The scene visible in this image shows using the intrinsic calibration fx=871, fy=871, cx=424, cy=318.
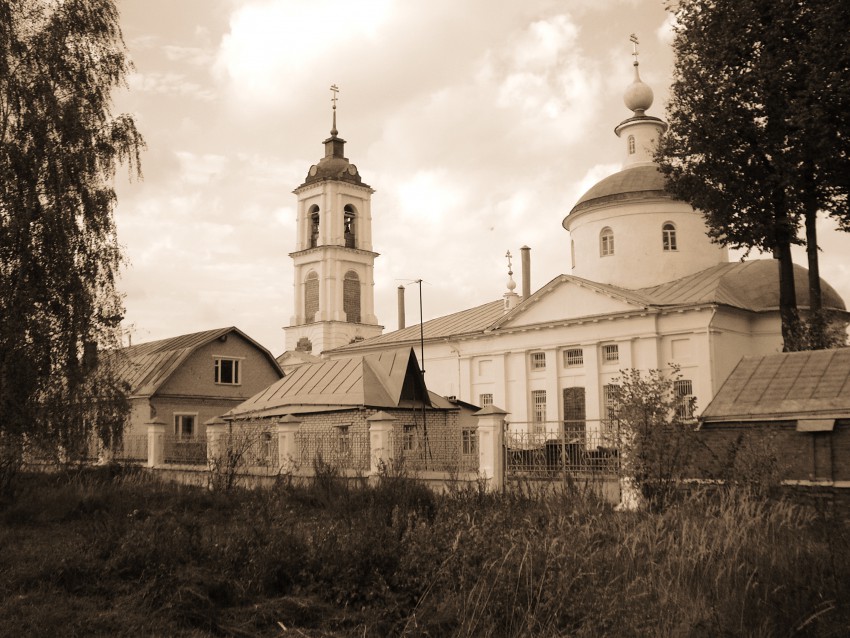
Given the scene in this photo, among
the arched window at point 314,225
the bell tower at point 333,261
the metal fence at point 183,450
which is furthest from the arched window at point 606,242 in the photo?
the arched window at point 314,225

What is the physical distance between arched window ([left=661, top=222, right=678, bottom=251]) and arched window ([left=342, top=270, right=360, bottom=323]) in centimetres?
3002

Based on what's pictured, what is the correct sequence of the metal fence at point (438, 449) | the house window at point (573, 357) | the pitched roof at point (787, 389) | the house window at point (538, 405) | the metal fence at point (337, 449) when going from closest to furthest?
the pitched roof at point (787, 389) < the metal fence at point (438, 449) < the metal fence at point (337, 449) < the house window at point (573, 357) < the house window at point (538, 405)

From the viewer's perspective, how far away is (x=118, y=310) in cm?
1623

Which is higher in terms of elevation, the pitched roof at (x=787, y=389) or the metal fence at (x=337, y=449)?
the pitched roof at (x=787, y=389)

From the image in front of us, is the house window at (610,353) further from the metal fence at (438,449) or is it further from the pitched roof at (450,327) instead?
the metal fence at (438,449)

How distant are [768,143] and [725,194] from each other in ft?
4.74

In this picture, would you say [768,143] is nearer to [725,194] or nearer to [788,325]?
[725,194]

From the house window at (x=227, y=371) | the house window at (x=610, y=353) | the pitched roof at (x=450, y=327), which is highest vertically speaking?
the pitched roof at (x=450, y=327)

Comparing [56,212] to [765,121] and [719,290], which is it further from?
[719,290]

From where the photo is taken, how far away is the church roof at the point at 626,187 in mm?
38500

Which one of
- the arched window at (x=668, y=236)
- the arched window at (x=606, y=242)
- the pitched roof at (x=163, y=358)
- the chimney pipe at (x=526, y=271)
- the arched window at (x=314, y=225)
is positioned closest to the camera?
the pitched roof at (x=163, y=358)

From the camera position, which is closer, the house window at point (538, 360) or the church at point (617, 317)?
the church at point (617, 317)

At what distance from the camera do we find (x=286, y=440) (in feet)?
60.5

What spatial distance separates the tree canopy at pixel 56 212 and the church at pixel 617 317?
16471mm
